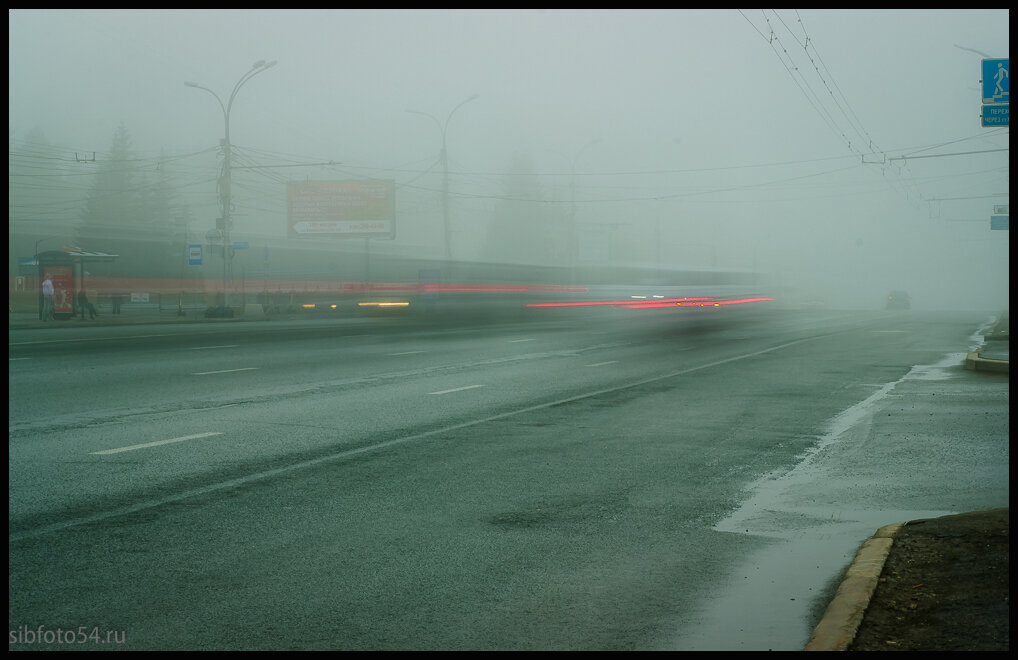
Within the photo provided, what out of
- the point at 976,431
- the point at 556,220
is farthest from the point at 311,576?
the point at 556,220

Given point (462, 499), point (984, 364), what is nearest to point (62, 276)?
point (984, 364)

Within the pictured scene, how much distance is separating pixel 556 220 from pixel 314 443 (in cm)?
10255

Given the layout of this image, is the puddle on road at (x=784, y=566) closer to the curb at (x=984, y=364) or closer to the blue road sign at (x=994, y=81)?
the curb at (x=984, y=364)

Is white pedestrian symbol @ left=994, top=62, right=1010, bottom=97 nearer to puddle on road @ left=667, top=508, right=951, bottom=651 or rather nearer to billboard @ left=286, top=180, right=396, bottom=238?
puddle on road @ left=667, top=508, right=951, bottom=651

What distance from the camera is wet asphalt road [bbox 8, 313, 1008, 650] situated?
496 centimetres

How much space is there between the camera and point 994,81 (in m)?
19.8

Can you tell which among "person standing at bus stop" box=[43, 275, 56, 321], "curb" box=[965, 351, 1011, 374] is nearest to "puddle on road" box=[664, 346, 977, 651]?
"curb" box=[965, 351, 1011, 374]

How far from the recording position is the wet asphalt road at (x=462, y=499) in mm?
4957

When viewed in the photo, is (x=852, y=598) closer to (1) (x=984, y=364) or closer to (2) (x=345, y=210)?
(1) (x=984, y=364)

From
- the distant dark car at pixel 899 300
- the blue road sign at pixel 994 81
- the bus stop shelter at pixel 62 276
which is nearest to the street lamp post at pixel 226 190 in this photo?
the bus stop shelter at pixel 62 276

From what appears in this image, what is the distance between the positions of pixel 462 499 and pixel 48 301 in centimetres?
3272

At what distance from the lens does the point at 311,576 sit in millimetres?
5520

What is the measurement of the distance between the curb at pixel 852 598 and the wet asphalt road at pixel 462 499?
147mm

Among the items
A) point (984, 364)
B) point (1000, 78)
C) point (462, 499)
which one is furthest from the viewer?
point (1000, 78)
